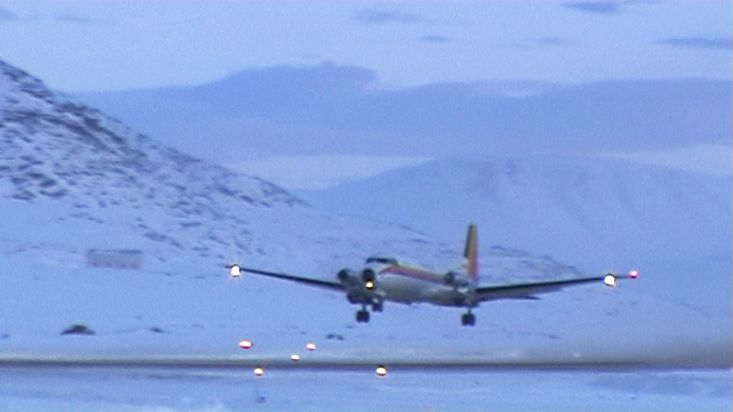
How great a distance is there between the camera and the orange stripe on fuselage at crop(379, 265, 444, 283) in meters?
93.5

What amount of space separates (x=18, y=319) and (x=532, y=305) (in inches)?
1732

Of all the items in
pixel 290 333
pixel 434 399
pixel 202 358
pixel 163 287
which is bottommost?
pixel 434 399

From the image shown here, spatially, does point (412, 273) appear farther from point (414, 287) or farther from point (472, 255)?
point (472, 255)

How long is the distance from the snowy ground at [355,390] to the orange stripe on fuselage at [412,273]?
55.6 feet

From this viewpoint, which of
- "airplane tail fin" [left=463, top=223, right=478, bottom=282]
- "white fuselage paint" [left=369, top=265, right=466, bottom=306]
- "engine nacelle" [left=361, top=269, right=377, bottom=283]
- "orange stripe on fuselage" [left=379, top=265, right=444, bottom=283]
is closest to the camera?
"engine nacelle" [left=361, top=269, right=377, bottom=283]

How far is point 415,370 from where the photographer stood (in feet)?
256

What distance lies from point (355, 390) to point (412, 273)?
107 feet

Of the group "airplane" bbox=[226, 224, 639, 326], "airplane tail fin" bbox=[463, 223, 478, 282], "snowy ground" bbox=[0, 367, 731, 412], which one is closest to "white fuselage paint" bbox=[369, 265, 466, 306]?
"airplane" bbox=[226, 224, 639, 326]

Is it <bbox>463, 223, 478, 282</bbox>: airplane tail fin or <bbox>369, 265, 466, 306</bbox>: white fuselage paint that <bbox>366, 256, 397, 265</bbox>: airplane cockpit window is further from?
<bbox>463, 223, 478, 282</bbox>: airplane tail fin

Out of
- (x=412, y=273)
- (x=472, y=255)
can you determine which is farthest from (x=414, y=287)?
(x=472, y=255)

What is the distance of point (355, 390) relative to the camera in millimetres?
63594

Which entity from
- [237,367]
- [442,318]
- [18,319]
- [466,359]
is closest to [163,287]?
[18,319]

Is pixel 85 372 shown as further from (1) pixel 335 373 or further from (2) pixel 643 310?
(2) pixel 643 310

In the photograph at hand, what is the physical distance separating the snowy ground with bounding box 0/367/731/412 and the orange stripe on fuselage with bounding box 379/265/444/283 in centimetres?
1696
